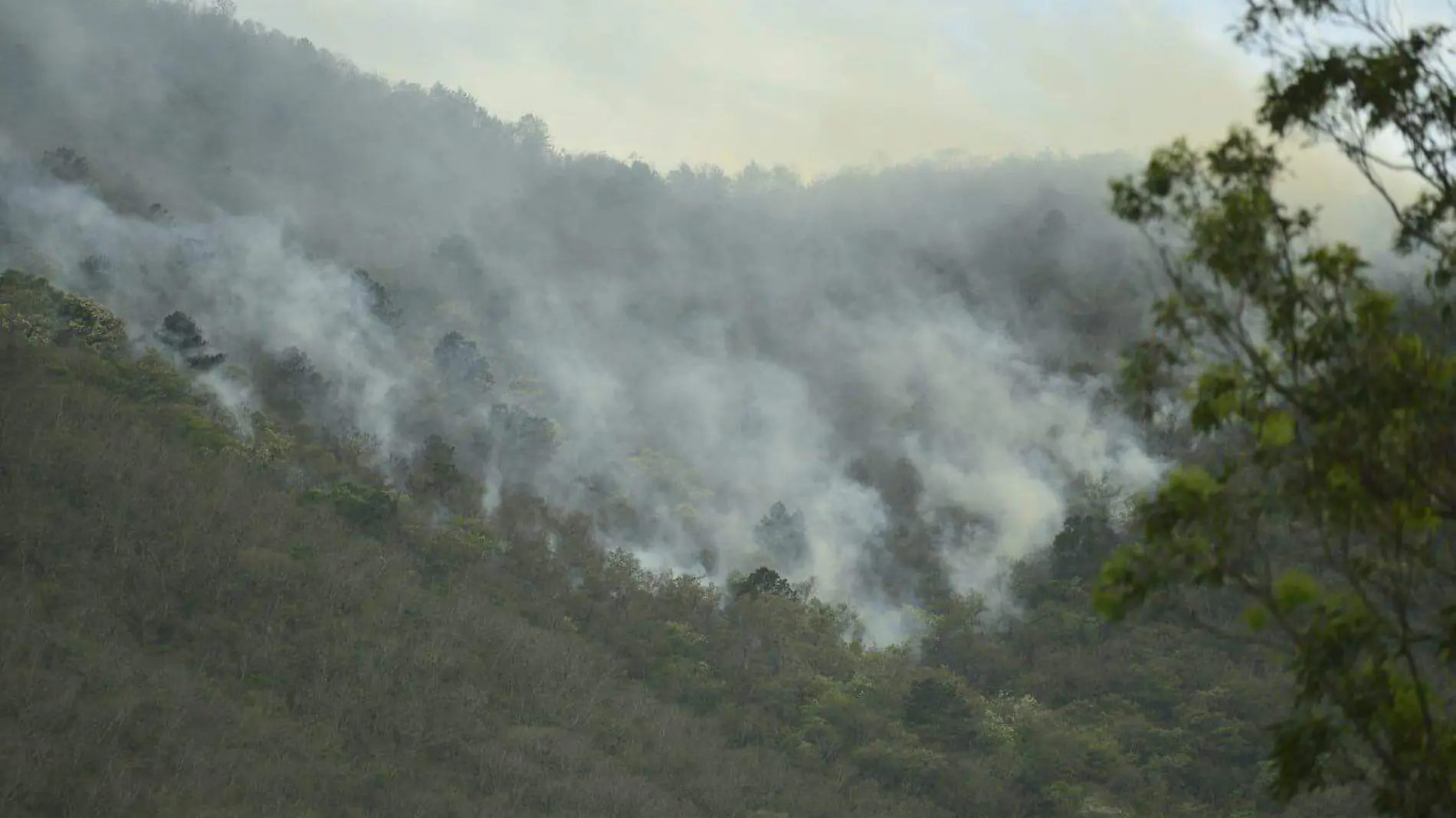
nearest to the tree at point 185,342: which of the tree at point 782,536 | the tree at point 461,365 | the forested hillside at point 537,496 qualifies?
the forested hillside at point 537,496

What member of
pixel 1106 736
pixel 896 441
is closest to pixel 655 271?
pixel 896 441

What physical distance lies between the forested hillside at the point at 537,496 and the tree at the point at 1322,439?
311 millimetres

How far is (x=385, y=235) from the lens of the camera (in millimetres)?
78125

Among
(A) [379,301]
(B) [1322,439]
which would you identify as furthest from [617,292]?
(B) [1322,439]

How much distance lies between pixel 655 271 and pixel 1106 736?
52.9 metres

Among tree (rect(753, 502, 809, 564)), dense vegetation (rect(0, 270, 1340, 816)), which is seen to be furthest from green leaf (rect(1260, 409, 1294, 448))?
tree (rect(753, 502, 809, 564))

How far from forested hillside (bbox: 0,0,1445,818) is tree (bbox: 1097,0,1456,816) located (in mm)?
311

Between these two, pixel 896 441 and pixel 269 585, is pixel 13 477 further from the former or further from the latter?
pixel 896 441

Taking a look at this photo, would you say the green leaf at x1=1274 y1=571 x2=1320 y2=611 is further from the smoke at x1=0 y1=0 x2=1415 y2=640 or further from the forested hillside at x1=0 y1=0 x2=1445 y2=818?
the smoke at x1=0 y1=0 x2=1415 y2=640

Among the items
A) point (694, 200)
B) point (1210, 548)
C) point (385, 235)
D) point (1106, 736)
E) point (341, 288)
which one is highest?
point (694, 200)

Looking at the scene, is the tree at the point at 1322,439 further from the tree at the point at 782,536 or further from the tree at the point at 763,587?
the tree at the point at 782,536

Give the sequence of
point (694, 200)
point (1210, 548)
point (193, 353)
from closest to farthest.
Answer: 1. point (1210, 548)
2. point (193, 353)
3. point (694, 200)

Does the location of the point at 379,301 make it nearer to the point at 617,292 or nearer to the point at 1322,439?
the point at 617,292

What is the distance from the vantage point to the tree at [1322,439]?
20.1 feet
